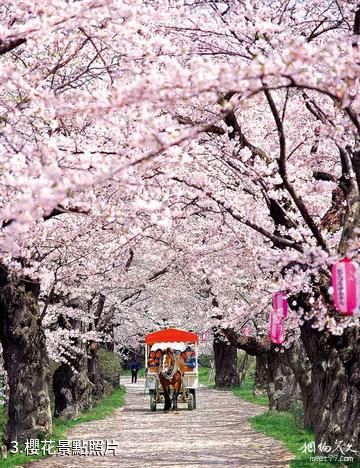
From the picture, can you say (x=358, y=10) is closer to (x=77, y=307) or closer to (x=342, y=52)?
(x=342, y=52)

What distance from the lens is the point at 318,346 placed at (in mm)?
11531

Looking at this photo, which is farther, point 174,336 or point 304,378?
point 174,336

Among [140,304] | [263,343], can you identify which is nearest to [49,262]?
Answer: [263,343]

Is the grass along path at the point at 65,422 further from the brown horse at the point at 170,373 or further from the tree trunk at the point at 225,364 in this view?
the tree trunk at the point at 225,364

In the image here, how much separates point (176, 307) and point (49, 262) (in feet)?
68.8

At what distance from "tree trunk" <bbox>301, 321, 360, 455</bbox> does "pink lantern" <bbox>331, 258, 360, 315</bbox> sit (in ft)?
11.0

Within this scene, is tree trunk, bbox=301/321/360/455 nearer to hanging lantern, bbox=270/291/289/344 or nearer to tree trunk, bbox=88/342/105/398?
hanging lantern, bbox=270/291/289/344

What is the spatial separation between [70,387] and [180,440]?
8.12 m

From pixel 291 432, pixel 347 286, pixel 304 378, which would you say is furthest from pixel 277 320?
pixel 347 286

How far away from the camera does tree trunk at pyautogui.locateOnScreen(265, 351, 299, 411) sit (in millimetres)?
22391

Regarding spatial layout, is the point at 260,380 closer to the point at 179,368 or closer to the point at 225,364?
the point at 225,364

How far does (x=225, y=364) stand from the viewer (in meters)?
41.1

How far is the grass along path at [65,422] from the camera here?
1304cm

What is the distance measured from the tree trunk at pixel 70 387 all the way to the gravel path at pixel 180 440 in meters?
1.28
